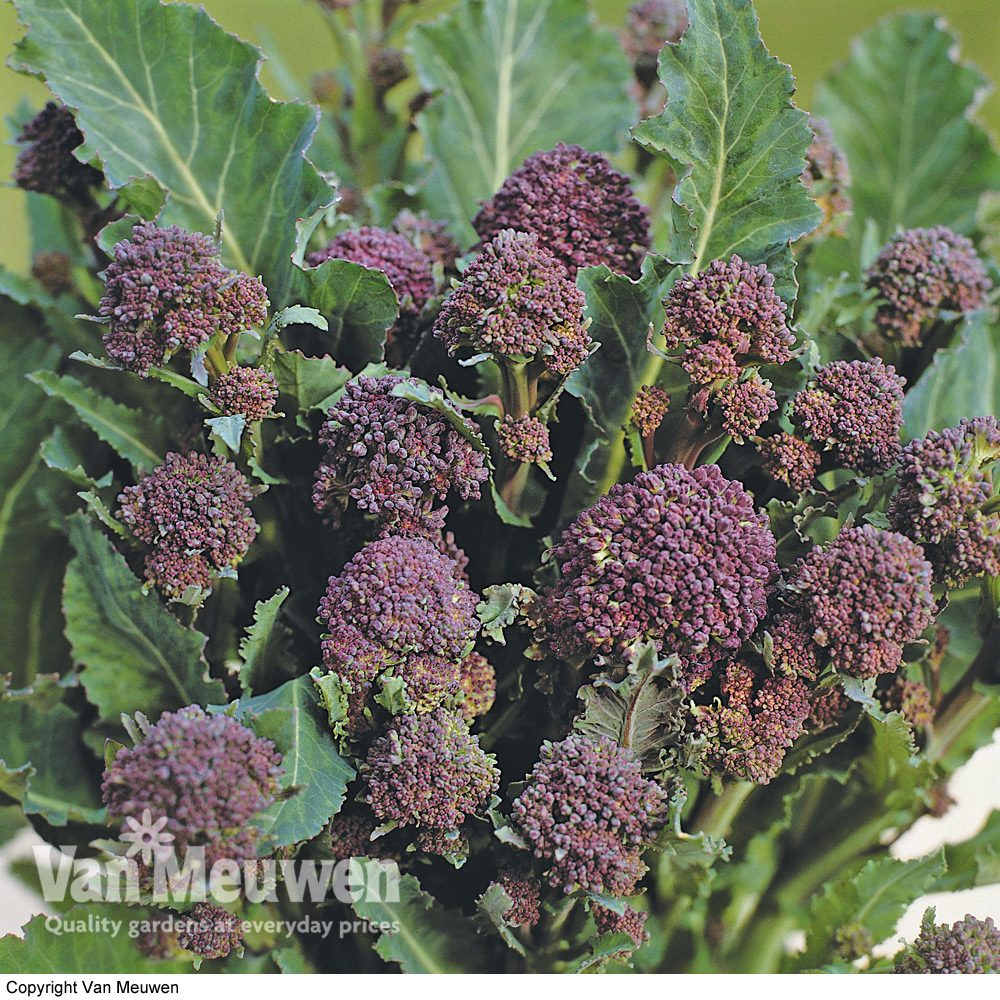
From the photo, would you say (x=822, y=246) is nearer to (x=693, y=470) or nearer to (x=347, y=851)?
(x=693, y=470)

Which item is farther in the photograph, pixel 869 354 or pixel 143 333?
pixel 869 354

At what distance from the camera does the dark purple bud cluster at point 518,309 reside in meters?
0.48

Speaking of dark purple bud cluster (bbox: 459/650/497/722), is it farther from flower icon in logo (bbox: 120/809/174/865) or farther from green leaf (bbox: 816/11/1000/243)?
green leaf (bbox: 816/11/1000/243)

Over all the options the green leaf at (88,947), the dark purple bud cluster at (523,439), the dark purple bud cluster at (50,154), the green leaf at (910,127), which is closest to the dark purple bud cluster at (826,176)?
the green leaf at (910,127)

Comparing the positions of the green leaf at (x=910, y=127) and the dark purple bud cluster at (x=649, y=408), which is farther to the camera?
the green leaf at (x=910, y=127)

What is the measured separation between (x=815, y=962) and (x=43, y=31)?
2.54 feet

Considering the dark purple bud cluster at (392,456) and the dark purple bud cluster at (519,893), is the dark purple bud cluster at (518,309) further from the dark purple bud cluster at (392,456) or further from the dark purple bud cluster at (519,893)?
the dark purple bud cluster at (519,893)

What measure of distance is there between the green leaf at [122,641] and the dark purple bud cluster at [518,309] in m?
0.23

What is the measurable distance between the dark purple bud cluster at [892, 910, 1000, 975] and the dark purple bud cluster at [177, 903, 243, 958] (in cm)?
39

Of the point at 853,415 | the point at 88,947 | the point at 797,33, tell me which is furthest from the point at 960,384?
the point at 797,33

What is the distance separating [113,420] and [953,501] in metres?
0.50

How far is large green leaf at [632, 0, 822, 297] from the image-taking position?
543 mm

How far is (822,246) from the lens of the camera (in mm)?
796
